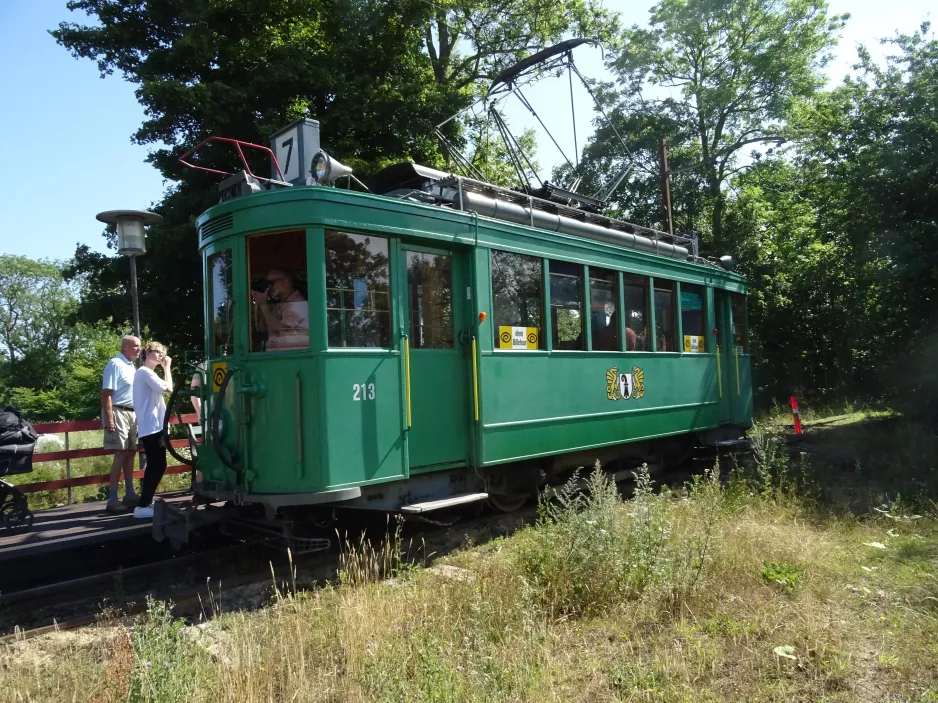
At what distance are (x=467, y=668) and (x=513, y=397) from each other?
10.9 feet

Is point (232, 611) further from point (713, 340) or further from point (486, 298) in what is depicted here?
point (713, 340)

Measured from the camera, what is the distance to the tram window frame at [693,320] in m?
9.43

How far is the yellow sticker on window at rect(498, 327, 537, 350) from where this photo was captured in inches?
260

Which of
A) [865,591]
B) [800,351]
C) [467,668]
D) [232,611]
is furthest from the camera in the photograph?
[800,351]

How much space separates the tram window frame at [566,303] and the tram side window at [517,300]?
182 millimetres

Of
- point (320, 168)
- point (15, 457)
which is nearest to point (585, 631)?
point (320, 168)

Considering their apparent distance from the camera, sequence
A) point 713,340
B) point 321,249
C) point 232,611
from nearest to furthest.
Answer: point 232,611 < point 321,249 < point 713,340

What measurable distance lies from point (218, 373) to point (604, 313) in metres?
4.17

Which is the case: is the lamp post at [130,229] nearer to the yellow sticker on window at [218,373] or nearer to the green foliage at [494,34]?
the yellow sticker on window at [218,373]

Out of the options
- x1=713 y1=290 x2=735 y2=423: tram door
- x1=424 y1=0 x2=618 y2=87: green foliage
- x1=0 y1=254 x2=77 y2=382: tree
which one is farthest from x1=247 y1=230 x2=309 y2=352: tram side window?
x1=0 y1=254 x2=77 y2=382: tree

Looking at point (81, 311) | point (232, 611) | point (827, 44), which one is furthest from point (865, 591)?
point (827, 44)

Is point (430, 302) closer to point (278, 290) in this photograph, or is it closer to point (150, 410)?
point (278, 290)

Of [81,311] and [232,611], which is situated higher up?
[81,311]

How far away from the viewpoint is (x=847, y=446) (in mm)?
11406
